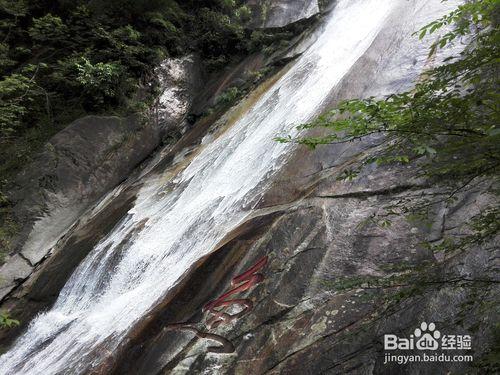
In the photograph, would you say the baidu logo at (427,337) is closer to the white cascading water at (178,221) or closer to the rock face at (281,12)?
the white cascading water at (178,221)

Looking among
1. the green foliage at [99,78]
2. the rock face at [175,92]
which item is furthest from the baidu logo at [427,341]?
the green foliage at [99,78]

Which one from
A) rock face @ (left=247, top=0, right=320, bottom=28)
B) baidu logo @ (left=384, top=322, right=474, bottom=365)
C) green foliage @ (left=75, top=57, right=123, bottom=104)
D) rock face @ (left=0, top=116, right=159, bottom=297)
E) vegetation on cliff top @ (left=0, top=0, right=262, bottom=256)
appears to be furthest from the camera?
rock face @ (left=247, top=0, right=320, bottom=28)

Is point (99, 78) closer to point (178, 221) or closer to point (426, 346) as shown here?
point (178, 221)

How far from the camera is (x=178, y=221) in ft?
30.1

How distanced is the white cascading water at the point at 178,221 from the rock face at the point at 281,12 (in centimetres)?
275

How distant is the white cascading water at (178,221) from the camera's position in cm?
752

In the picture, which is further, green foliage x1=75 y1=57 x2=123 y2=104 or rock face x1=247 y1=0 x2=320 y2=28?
rock face x1=247 y1=0 x2=320 y2=28

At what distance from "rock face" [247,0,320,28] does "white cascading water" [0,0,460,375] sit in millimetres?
2745

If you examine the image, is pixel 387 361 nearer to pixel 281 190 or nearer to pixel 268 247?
pixel 268 247

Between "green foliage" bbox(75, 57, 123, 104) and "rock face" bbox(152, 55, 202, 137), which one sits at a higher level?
"green foliage" bbox(75, 57, 123, 104)

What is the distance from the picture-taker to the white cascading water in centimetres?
752

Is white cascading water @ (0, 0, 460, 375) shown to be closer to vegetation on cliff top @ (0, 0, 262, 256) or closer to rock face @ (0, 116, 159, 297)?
rock face @ (0, 116, 159, 297)

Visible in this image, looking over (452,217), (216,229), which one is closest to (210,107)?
(216,229)

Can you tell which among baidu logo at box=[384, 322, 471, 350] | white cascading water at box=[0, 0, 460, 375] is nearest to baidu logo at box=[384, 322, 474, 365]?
baidu logo at box=[384, 322, 471, 350]
